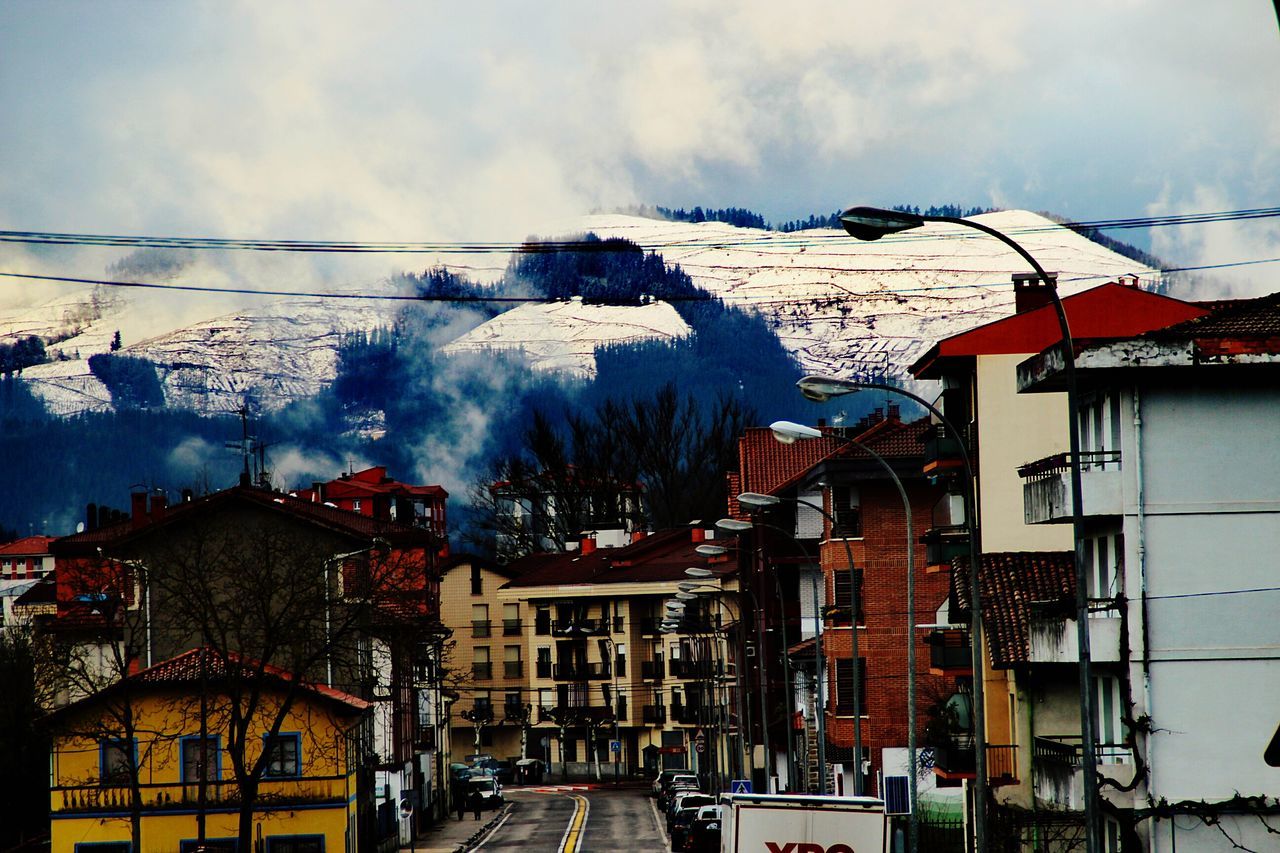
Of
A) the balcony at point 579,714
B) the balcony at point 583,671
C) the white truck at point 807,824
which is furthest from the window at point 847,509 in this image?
the balcony at point 579,714

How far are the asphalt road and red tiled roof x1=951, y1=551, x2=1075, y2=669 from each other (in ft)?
77.9

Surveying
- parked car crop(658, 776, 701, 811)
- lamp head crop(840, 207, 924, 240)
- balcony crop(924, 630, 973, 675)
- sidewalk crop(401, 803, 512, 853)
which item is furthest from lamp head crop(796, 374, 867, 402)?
parked car crop(658, 776, 701, 811)

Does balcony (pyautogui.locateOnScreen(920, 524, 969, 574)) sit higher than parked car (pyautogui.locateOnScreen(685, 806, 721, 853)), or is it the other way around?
balcony (pyautogui.locateOnScreen(920, 524, 969, 574))

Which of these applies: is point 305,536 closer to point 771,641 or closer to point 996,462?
point 771,641

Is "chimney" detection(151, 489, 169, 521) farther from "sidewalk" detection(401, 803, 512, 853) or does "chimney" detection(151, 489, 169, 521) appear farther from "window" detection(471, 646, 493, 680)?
"window" detection(471, 646, 493, 680)

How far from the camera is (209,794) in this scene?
5591 cm

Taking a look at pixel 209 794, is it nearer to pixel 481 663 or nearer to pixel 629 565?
pixel 629 565

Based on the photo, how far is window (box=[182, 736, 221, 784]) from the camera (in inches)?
2205

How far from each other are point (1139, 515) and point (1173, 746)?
12.6 feet

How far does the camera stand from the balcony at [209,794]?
54812 mm

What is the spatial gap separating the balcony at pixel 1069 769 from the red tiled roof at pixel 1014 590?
6.44 feet

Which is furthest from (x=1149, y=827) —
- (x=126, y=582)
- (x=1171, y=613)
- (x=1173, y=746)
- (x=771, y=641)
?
(x=771, y=641)

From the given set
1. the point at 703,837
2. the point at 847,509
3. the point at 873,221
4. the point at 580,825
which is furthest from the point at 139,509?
the point at 873,221

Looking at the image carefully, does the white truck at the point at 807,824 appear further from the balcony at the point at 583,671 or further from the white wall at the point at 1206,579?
the balcony at the point at 583,671
